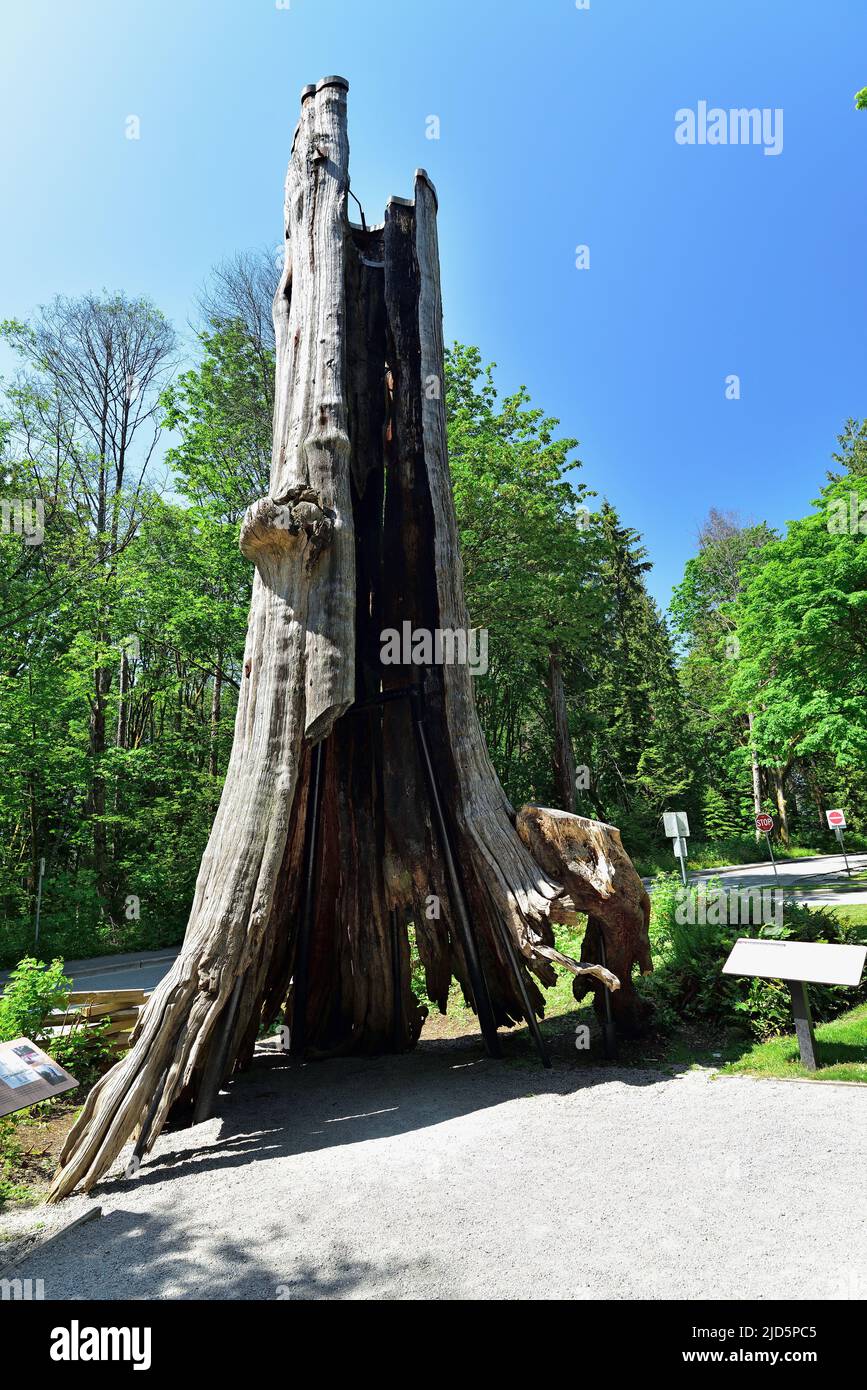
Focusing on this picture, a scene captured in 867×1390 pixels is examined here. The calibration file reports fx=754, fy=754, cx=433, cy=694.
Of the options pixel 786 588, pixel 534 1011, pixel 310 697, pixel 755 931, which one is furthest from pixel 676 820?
pixel 310 697

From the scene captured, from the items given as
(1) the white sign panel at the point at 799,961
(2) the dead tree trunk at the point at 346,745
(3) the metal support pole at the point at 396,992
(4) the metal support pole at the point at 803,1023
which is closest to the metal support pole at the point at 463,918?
(2) the dead tree trunk at the point at 346,745

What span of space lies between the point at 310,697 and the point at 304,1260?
12.0 feet

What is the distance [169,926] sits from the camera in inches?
703

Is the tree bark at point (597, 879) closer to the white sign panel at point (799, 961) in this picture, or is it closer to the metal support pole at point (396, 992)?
the white sign panel at point (799, 961)

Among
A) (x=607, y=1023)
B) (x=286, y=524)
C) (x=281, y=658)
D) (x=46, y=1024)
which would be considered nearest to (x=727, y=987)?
(x=607, y=1023)

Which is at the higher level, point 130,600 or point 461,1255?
point 130,600

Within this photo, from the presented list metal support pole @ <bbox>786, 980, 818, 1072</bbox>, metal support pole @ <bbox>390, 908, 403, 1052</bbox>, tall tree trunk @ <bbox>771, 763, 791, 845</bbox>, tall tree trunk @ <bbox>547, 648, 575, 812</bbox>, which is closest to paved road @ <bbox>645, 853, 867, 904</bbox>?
tall tree trunk @ <bbox>771, 763, 791, 845</bbox>

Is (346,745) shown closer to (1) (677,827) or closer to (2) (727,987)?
(2) (727,987)

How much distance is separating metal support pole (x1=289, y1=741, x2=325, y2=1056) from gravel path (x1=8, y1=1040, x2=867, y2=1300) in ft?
3.95

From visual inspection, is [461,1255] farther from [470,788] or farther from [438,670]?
[438,670]

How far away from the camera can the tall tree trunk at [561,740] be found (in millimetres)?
24516

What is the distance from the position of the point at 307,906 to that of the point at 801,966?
4277 millimetres

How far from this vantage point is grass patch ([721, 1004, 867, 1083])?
5.92 m

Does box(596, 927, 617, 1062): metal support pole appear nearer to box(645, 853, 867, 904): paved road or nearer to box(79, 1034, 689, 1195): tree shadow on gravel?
box(79, 1034, 689, 1195): tree shadow on gravel
